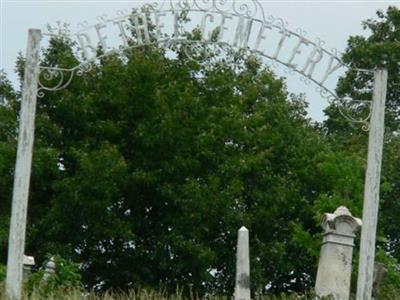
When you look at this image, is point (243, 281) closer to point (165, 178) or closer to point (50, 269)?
point (50, 269)

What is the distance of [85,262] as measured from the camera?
38.2 m

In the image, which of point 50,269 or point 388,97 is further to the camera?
point 388,97

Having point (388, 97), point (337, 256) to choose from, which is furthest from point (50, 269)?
point (388, 97)

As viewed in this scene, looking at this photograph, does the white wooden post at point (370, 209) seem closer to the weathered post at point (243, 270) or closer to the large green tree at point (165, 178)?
the weathered post at point (243, 270)

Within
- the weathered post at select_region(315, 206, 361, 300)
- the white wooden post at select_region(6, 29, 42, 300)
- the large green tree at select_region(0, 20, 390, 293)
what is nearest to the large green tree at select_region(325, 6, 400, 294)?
the large green tree at select_region(0, 20, 390, 293)

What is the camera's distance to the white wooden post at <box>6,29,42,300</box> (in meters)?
16.4

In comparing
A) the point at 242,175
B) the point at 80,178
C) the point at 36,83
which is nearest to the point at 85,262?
the point at 80,178

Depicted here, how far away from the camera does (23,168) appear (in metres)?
16.6

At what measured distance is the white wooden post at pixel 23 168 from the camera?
16438 millimetres

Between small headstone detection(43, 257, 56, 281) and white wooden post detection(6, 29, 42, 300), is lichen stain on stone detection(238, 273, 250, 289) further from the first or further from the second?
small headstone detection(43, 257, 56, 281)

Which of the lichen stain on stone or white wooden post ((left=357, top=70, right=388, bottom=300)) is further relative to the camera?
white wooden post ((left=357, top=70, right=388, bottom=300))

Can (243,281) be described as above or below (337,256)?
below

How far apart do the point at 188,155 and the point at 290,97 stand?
6681 mm

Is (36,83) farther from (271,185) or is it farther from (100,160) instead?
(271,185)
